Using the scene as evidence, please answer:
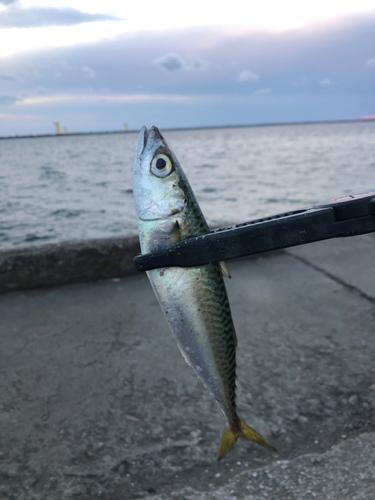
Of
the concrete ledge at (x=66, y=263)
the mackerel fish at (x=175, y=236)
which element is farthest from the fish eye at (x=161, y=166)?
the concrete ledge at (x=66, y=263)

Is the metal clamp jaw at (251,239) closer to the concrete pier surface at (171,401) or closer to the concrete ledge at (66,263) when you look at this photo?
the concrete pier surface at (171,401)

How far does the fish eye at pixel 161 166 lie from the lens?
50.1 inches

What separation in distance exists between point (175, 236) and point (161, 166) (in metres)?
0.23

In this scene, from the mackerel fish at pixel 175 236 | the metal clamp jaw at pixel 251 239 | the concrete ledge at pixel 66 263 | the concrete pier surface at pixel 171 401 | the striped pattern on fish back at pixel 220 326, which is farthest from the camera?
the concrete ledge at pixel 66 263

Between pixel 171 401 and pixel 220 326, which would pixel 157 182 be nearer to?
pixel 220 326

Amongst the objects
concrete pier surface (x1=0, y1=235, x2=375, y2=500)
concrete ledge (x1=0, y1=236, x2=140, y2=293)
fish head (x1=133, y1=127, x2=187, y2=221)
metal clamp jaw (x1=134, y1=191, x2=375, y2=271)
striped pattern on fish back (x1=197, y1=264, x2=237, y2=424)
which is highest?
fish head (x1=133, y1=127, x2=187, y2=221)

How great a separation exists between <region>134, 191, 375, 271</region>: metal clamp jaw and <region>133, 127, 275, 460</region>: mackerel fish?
66 mm

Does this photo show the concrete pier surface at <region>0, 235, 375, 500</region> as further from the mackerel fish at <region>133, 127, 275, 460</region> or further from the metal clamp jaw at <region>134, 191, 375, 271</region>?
the metal clamp jaw at <region>134, 191, 375, 271</region>

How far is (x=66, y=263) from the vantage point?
468cm

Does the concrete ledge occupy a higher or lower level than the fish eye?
lower

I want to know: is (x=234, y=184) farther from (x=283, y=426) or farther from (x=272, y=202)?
(x=283, y=426)

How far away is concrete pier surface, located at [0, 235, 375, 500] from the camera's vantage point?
7.16 feet

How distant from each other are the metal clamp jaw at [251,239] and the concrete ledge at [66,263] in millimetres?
3750

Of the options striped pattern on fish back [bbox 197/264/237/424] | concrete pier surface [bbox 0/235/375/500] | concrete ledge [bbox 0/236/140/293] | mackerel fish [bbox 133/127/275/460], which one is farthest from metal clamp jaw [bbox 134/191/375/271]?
concrete ledge [bbox 0/236/140/293]
